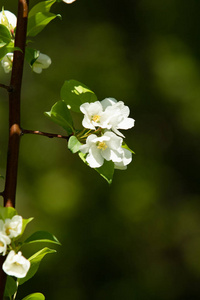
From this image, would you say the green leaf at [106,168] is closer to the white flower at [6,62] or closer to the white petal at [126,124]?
the white petal at [126,124]

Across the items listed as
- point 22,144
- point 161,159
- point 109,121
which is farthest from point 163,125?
point 109,121

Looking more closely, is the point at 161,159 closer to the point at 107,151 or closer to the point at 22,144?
the point at 22,144

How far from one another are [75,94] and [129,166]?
2.60m

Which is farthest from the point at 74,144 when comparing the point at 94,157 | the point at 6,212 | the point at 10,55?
the point at 10,55

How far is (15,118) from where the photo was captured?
815 millimetres

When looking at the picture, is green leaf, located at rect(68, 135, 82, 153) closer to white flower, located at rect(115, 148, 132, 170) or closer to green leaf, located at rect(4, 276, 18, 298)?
white flower, located at rect(115, 148, 132, 170)

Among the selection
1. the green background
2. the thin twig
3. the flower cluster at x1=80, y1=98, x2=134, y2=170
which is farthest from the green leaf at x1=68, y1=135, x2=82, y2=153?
the green background

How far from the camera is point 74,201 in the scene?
344 centimetres

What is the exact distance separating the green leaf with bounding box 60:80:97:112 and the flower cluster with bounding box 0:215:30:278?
226 mm

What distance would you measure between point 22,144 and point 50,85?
0.45 m

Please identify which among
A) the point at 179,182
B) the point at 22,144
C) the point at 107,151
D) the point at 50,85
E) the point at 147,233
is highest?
the point at 107,151

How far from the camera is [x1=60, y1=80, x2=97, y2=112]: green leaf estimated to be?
0.87 metres

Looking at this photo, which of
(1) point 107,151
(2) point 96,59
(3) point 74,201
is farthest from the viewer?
(2) point 96,59

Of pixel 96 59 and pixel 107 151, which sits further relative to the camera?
pixel 96 59
